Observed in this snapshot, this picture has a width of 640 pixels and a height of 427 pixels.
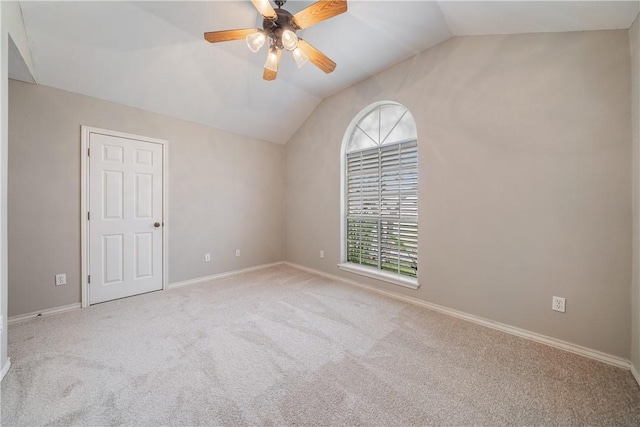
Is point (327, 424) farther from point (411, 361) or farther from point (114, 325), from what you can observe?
point (114, 325)

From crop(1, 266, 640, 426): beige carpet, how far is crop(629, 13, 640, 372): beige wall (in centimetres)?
27

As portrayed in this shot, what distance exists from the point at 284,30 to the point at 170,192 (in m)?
2.67

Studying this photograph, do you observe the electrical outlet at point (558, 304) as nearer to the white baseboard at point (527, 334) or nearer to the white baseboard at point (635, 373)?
the white baseboard at point (527, 334)

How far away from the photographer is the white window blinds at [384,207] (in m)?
3.01

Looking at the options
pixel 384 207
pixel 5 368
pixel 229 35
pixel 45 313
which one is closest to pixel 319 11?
pixel 229 35

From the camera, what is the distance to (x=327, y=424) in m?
1.28

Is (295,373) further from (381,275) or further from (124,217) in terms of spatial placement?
(124,217)

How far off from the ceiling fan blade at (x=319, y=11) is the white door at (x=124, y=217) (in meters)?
2.61

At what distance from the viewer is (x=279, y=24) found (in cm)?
193

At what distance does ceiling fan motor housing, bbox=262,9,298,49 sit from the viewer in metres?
1.89

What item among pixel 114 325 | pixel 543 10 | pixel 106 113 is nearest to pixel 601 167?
pixel 543 10

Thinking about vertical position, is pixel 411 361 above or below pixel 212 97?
below

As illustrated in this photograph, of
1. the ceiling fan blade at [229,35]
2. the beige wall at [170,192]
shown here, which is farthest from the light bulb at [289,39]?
the beige wall at [170,192]

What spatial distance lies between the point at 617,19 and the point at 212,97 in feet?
13.0
